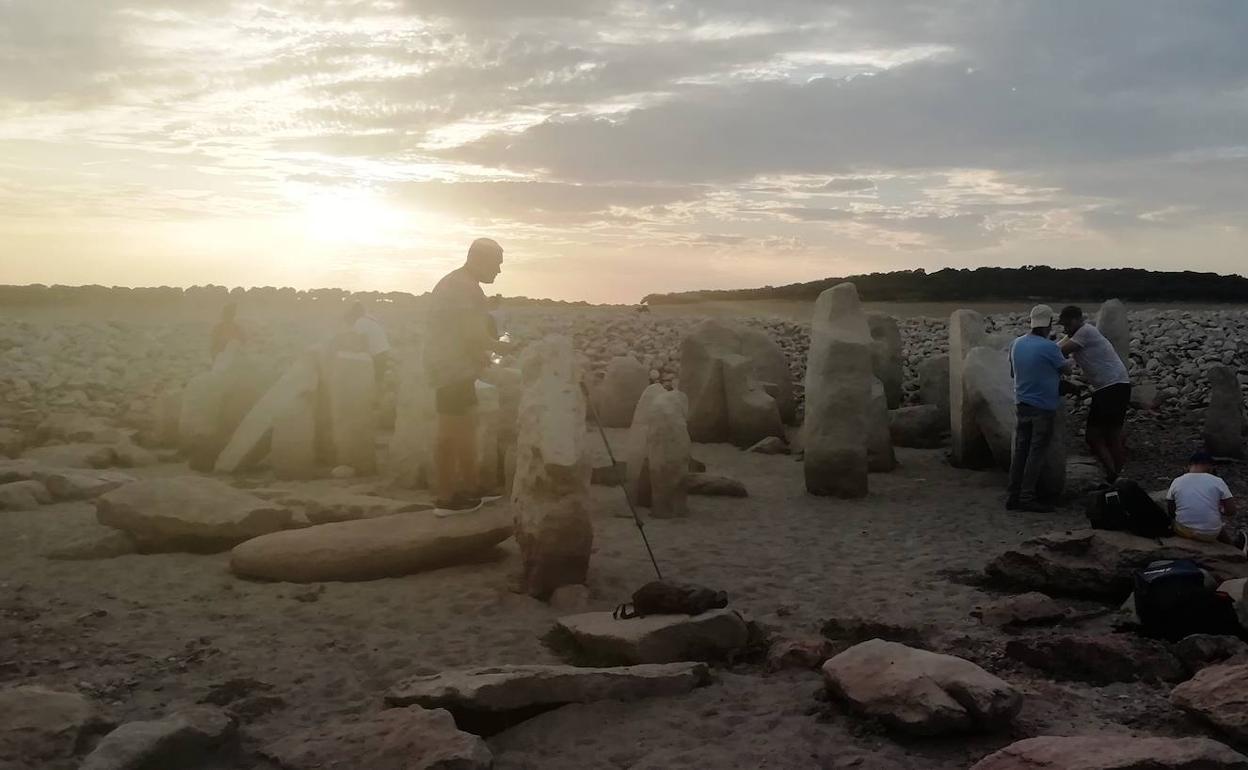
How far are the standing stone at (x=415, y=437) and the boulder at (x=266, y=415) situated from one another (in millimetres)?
1233

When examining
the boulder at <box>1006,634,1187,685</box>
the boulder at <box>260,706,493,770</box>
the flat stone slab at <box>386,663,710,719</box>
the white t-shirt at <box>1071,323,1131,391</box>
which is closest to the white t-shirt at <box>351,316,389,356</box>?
the white t-shirt at <box>1071,323,1131,391</box>

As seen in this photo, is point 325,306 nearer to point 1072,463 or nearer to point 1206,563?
point 1072,463

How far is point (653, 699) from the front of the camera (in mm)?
5434

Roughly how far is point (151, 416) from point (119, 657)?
30.1 ft

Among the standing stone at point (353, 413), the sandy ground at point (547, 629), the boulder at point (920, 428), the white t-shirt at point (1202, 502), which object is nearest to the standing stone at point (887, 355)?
the boulder at point (920, 428)

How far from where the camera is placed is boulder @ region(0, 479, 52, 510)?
9.47m

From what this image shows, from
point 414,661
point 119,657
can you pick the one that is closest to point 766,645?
point 414,661

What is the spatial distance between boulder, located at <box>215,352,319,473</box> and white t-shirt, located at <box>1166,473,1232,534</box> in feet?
28.3

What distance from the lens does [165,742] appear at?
4559mm

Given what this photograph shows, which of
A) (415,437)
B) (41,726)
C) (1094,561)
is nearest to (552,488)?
(41,726)

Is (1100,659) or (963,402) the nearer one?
(1100,659)

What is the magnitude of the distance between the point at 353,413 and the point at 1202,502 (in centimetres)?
830

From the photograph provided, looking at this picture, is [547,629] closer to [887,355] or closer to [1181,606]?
[1181,606]

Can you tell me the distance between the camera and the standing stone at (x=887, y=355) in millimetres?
16438
